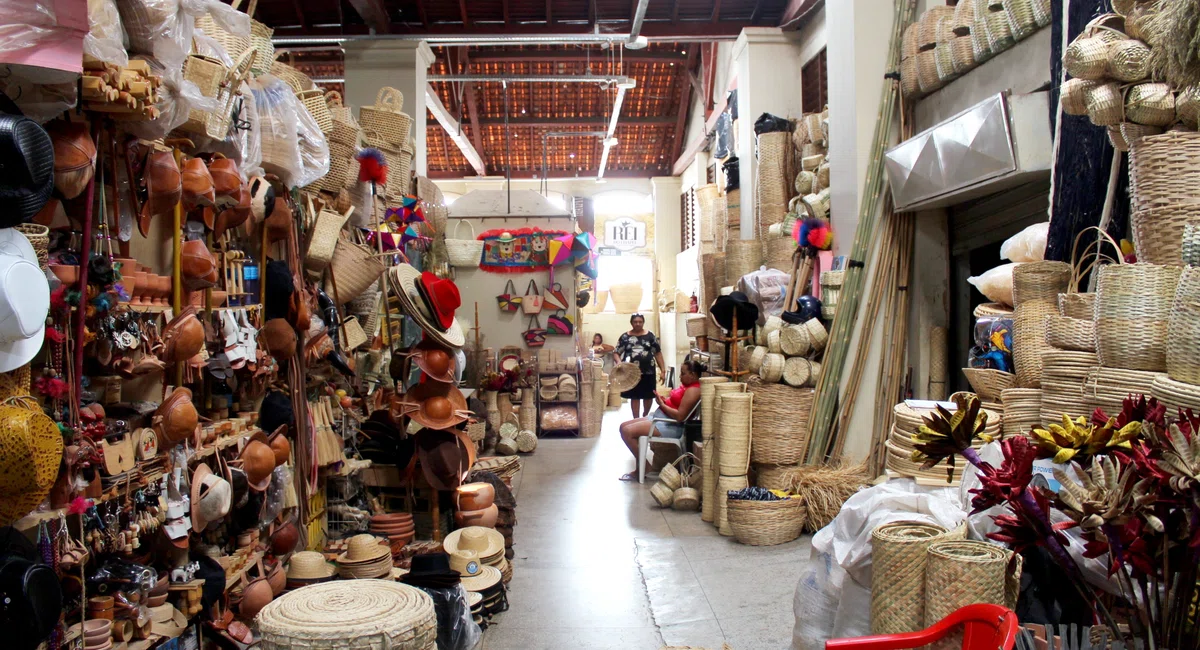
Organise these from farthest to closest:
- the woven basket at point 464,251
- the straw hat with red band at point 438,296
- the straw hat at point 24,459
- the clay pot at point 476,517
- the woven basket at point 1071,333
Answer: the woven basket at point 464,251 < the clay pot at point 476,517 < the straw hat with red band at point 438,296 < the woven basket at point 1071,333 < the straw hat at point 24,459

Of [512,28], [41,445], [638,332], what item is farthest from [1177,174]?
[638,332]

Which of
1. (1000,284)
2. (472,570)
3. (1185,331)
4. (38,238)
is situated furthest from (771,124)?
(38,238)

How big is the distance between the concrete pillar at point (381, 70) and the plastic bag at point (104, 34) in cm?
678

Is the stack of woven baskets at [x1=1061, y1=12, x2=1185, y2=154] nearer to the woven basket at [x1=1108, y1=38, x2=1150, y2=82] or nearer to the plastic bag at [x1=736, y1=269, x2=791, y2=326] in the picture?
the woven basket at [x1=1108, y1=38, x2=1150, y2=82]

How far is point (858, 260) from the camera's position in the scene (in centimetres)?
626

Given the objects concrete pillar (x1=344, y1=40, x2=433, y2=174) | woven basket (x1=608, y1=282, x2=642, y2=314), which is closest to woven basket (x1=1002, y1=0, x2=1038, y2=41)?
concrete pillar (x1=344, y1=40, x2=433, y2=174)

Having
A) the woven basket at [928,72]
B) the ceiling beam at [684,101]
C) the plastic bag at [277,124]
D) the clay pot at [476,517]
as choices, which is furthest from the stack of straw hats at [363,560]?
the ceiling beam at [684,101]

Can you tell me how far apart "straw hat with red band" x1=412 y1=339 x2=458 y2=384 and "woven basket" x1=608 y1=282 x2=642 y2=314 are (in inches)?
501

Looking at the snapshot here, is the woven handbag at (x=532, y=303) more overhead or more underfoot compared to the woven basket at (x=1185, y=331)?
more overhead

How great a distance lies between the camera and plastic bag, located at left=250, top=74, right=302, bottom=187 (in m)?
3.78

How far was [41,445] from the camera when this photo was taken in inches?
81.9

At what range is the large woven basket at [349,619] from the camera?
8.02 ft

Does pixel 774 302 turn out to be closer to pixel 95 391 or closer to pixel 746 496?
pixel 746 496

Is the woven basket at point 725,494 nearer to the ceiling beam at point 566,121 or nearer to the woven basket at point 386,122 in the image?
the woven basket at point 386,122
